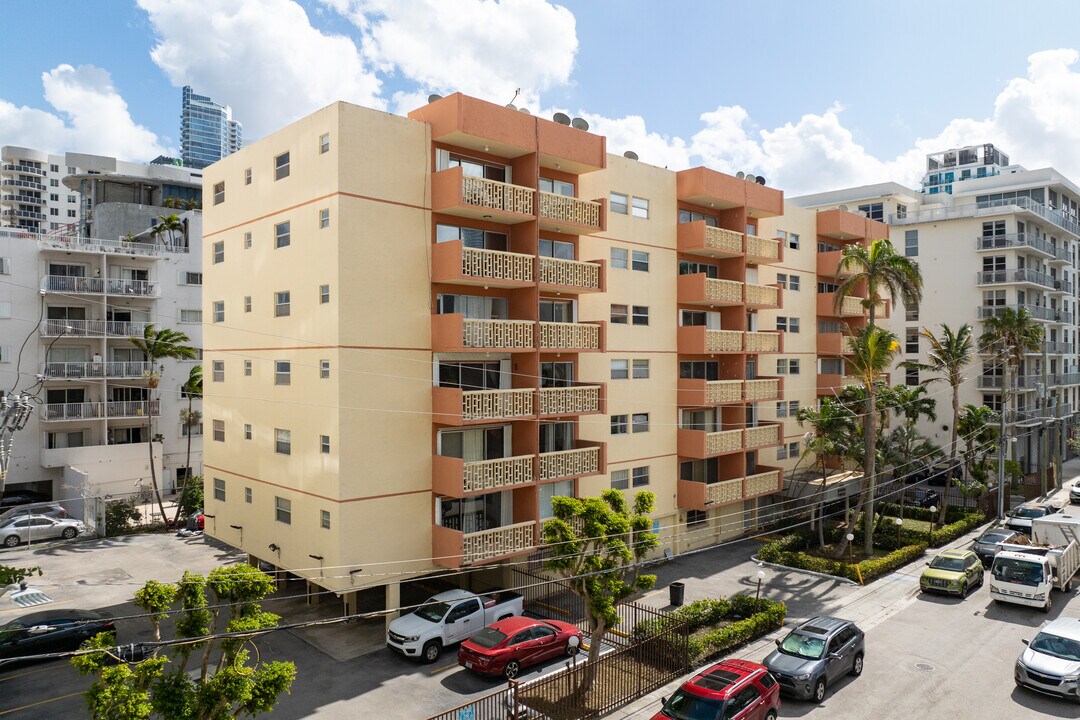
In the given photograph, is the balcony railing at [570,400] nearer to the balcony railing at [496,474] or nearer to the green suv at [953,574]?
the balcony railing at [496,474]

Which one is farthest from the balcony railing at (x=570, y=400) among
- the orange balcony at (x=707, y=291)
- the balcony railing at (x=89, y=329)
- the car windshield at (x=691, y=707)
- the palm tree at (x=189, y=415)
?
the balcony railing at (x=89, y=329)

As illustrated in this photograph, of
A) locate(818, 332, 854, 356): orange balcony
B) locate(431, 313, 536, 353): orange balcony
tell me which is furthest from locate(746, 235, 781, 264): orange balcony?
locate(431, 313, 536, 353): orange balcony

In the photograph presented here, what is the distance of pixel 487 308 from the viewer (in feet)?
87.6

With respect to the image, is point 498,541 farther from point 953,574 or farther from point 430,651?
point 953,574

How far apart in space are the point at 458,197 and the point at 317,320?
6.20 m

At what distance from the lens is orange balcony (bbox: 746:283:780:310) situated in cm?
3594

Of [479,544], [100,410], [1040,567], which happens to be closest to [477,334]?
[479,544]

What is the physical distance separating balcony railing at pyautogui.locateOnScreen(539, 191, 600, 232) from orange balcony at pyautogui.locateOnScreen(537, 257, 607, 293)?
1.49m

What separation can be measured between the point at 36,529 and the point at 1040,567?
45831 mm

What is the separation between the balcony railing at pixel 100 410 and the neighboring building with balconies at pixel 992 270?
173ft

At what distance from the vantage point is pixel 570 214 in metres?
27.2

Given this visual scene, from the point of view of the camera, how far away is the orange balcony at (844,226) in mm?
42094

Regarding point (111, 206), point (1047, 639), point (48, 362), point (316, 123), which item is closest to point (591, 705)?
point (1047, 639)

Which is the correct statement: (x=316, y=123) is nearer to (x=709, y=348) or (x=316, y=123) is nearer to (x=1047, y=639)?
(x=709, y=348)
